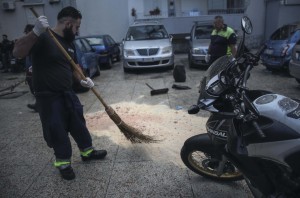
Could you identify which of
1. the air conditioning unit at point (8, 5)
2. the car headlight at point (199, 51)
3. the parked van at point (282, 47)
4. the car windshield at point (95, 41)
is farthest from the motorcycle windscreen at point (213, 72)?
the air conditioning unit at point (8, 5)

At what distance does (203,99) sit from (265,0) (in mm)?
16786

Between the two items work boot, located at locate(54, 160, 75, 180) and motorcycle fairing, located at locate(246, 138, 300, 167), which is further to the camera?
work boot, located at locate(54, 160, 75, 180)

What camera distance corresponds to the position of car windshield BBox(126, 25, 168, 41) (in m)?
11.7

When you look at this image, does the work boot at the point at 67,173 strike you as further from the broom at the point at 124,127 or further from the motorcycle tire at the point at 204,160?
the motorcycle tire at the point at 204,160

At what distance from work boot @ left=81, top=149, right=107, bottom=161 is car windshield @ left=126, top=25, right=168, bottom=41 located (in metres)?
7.95

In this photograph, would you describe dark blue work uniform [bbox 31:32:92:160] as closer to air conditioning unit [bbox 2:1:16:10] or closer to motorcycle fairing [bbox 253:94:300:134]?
motorcycle fairing [bbox 253:94:300:134]

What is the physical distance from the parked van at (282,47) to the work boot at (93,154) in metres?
6.52

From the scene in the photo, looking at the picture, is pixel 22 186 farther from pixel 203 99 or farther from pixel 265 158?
pixel 265 158

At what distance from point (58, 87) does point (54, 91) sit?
0.07 m

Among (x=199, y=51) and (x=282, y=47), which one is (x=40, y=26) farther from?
(x=199, y=51)

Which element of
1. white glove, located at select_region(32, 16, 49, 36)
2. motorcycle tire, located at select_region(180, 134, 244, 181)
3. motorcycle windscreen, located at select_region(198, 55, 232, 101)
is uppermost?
white glove, located at select_region(32, 16, 49, 36)

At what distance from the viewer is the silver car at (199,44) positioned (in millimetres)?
10953

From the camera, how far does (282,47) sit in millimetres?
9047

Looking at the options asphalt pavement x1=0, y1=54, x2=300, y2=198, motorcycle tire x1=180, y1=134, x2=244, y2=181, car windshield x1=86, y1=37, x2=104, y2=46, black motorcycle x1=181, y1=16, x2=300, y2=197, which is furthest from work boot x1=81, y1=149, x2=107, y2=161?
car windshield x1=86, y1=37, x2=104, y2=46
